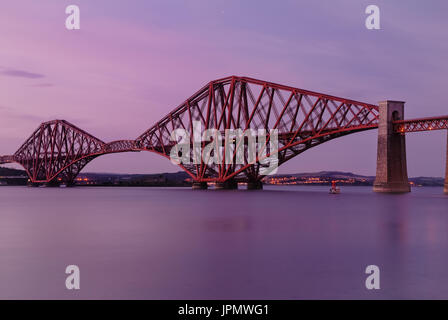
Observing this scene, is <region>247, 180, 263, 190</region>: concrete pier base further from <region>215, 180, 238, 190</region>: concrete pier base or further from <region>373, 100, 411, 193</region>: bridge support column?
<region>373, 100, 411, 193</region>: bridge support column

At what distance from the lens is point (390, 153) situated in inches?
2687

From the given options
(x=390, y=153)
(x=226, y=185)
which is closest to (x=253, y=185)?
(x=226, y=185)

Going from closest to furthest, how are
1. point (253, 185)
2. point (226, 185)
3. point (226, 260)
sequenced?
point (226, 260) < point (226, 185) < point (253, 185)

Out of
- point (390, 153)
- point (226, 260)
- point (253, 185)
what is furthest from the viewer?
point (253, 185)

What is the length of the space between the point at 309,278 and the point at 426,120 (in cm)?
5927

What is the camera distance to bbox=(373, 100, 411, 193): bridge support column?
6838 centimetres

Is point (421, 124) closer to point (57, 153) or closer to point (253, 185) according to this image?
point (253, 185)

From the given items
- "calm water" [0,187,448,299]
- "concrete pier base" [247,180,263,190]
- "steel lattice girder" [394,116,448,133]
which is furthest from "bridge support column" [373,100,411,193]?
"concrete pier base" [247,180,263,190]

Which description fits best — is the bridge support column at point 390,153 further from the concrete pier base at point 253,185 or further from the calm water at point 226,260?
the concrete pier base at point 253,185

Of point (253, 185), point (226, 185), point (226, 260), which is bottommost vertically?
point (253, 185)

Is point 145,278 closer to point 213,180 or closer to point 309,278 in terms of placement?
point 309,278

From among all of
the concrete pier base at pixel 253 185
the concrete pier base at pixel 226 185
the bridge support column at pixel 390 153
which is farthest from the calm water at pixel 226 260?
the concrete pier base at pixel 253 185

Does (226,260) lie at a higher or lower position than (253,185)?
higher
